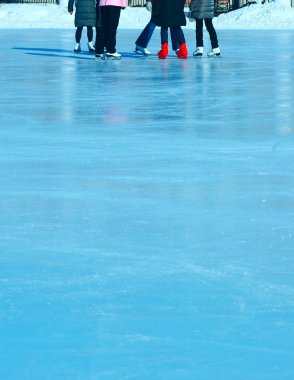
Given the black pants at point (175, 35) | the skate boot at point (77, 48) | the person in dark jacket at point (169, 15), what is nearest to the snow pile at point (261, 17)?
the skate boot at point (77, 48)

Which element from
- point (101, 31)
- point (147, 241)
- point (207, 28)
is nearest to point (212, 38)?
point (207, 28)

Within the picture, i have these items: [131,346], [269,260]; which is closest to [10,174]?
[269,260]

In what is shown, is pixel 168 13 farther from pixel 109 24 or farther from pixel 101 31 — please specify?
pixel 109 24

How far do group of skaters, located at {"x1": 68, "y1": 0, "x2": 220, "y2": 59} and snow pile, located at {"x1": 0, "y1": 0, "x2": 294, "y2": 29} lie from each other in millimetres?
14917

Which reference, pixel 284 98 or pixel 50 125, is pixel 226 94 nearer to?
pixel 284 98

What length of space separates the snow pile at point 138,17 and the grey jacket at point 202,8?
15.8 metres

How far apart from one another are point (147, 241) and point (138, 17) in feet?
116

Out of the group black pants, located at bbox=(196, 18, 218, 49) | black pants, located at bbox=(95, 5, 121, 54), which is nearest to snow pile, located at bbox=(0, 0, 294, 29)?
black pants, located at bbox=(196, 18, 218, 49)

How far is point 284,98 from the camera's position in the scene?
1101 cm

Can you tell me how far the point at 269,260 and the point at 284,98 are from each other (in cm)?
682

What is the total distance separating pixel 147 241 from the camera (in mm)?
4668

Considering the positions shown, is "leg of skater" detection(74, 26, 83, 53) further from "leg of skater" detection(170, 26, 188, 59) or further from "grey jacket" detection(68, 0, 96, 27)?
"leg of skater" detection(170, 26, 188, 59)

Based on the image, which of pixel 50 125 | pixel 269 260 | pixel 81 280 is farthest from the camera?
pixel 50 125

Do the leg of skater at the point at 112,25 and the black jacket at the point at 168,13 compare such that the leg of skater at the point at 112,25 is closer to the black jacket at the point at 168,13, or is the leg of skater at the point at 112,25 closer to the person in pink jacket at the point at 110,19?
the person in pink jacket at the point at 110,19
